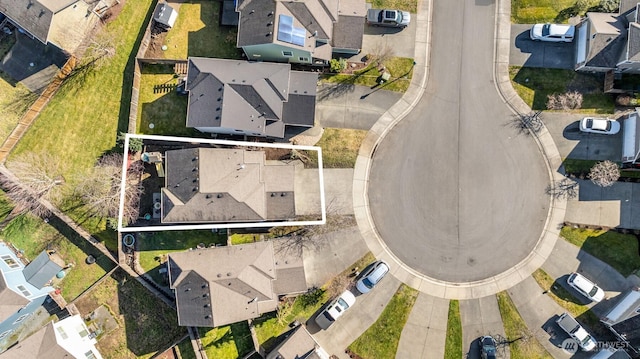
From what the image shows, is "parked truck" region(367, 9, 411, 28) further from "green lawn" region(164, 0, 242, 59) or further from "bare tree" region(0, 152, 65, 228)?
"bare tree" region(0, 152, 65, 228)

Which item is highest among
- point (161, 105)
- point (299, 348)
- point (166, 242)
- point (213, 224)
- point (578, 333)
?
point (161, 105)

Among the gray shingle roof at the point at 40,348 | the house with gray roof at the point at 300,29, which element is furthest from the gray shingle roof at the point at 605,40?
the gray shingle roof at the point at 40,348

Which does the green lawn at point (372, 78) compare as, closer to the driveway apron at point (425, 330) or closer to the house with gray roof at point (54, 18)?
the driveway apron at point (425, 330)

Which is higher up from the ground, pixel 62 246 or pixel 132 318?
pixel 62 246

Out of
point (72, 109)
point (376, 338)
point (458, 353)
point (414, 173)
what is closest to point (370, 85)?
point (414, 173)

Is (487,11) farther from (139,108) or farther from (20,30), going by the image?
(20,30)

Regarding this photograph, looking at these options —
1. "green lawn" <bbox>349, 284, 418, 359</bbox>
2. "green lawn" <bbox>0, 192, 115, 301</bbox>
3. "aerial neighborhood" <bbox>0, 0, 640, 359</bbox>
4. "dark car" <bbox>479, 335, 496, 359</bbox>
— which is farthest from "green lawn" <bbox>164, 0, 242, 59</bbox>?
"dark car" <bbox>479, 335, 496, 359</bbox>

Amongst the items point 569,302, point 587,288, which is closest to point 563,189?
point 587,288

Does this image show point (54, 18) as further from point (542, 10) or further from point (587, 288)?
point (587, 288)
